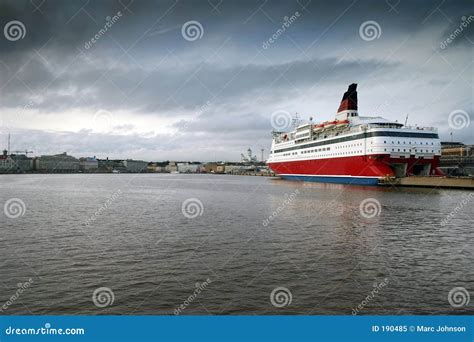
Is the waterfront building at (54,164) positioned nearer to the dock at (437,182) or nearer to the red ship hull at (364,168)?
the red ship hull at (364,168)

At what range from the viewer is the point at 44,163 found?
178000 mm

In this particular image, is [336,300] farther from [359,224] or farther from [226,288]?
[359,224]

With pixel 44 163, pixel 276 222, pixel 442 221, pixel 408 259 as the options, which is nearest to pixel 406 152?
pixel 442 221

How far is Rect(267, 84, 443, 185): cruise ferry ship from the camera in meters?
46.4

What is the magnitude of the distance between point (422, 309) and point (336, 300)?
1.65 meters

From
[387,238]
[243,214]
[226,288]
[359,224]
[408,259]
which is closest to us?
[226,288]
